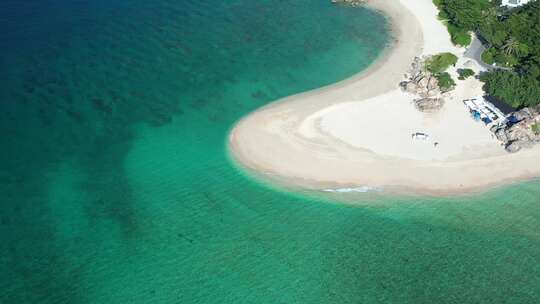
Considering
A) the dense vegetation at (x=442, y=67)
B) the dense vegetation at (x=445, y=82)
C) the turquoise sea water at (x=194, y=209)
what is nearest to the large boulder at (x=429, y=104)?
the dense vegetation at (x=445, y=82)

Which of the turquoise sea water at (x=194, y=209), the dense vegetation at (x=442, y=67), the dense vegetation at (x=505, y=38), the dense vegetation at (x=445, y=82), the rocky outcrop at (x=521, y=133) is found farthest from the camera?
the dense vegetation at (x=442, y=67)

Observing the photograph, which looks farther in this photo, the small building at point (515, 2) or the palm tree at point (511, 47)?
the small building at point (515, 2)

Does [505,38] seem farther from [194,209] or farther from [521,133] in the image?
[194,209]

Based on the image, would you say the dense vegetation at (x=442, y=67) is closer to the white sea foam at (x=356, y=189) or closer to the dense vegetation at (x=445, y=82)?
the dense vegetation at (x=445, y=82)

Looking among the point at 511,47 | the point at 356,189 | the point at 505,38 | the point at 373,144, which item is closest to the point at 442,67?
the point at 511,47

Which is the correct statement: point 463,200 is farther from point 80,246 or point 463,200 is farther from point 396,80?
point 80,246

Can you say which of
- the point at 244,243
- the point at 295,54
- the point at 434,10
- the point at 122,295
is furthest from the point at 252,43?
the point at 122,295
